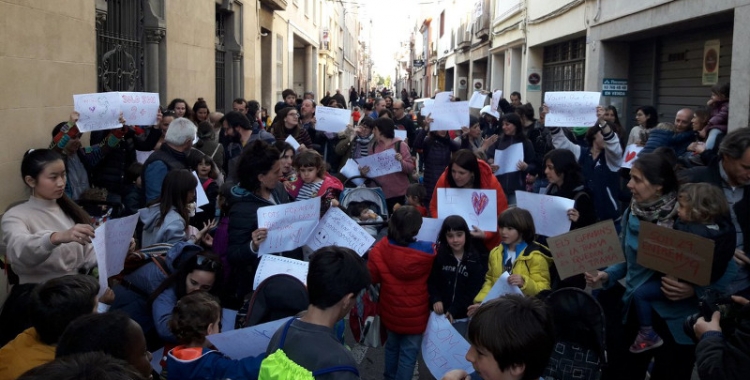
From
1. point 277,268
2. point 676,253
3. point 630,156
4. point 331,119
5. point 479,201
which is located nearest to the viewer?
point 676,253

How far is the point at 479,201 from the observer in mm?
5602

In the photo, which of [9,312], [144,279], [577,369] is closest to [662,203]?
[577,369]

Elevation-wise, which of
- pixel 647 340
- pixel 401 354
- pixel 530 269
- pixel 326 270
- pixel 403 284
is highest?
pixel 326 270

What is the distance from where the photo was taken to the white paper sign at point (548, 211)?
5.08 meters

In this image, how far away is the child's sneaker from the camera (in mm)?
4094

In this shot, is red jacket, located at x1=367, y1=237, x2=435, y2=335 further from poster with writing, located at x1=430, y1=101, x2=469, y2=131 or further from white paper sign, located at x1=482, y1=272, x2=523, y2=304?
poster with writing, located at x1=430, y1=101, x2=469, y2=131

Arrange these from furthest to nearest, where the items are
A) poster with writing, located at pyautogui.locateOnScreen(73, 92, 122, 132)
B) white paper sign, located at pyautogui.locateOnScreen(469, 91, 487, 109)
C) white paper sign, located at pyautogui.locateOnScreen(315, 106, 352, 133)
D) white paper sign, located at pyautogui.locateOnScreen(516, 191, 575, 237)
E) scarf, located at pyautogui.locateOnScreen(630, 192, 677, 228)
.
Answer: white paper sign, located at pyautogui.locateOnScreen(469, 91, 487, 109), white paper sign, located at pyautogui.locateOnScreen(315, 106, 352, 133), poster with writing, located at pyautogui.locateOnScreen(73, 92, 122, 132), white paper sign, located at pyautogui.locateOnScreen(516, 191, 575, 237), scarf, located at pyautogui.locateOnScreen(630, 192, 677, 228)

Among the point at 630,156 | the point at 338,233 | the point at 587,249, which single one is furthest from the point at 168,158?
the point at 630,156

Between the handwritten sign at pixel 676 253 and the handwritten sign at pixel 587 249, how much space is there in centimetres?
20

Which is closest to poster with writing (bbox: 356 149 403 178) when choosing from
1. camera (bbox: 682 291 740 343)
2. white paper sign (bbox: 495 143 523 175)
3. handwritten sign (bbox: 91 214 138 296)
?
white paper sign (bbox: 495 143 523 175)

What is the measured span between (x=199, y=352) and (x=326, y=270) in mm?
804

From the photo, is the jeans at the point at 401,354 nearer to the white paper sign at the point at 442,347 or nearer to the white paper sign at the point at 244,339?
the white paper sign at the point at 442,347

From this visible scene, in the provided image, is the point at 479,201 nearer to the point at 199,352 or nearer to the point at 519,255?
the point at 519,255

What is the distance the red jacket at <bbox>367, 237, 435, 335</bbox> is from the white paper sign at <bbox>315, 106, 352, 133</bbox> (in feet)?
17.4
